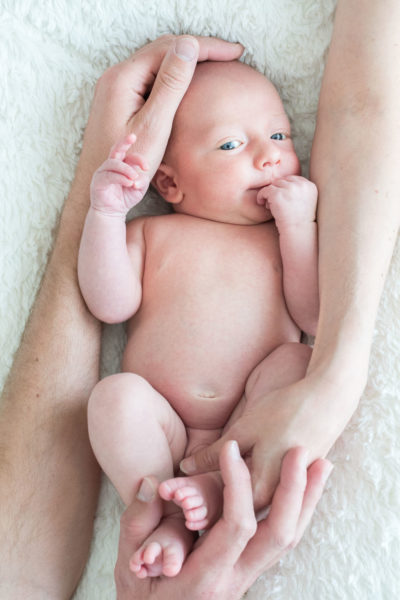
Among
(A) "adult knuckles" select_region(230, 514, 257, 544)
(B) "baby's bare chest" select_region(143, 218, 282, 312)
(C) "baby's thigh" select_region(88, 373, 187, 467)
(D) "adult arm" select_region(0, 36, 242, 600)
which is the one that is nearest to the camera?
(A) "adult knuckles" select_region(230, 514, 257, 544)

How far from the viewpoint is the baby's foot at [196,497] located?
969 mm

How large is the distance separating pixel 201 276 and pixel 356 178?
1.09 ft

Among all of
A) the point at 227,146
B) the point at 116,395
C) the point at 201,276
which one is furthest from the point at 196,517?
the point at 227,146

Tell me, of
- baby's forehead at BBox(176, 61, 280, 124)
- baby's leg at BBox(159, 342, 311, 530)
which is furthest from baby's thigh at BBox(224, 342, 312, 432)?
baby's forehead at BBox(176, 61, 280, 124)

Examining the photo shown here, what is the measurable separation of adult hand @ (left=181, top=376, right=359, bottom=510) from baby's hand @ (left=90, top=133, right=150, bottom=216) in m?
0.43

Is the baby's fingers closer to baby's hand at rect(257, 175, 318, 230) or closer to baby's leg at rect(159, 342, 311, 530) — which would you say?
baby's hand at rect(257, 175, 318, 230)

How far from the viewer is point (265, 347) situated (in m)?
1.25

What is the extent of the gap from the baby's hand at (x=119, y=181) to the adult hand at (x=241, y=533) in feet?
1.52

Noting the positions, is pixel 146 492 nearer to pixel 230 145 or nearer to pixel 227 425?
pixel 227 425

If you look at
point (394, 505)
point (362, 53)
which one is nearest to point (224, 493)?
point (394, 505)

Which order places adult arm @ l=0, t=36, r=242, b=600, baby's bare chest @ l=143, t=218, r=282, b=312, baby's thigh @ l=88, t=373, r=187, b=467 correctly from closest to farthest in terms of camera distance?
baby's thigh @ l=88, t=373, r=187, b=467 < adult arm @ l=0, t=36, r=242, b=600 < baby's bare chest @ l=143, t=218, r=282, b=312

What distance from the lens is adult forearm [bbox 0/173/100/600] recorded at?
1168mm

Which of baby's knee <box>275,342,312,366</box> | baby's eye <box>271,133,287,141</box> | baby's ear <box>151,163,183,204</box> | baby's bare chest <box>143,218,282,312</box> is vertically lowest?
baby's knee <box>275,342,312,366</box>

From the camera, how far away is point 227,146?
4.29ft
